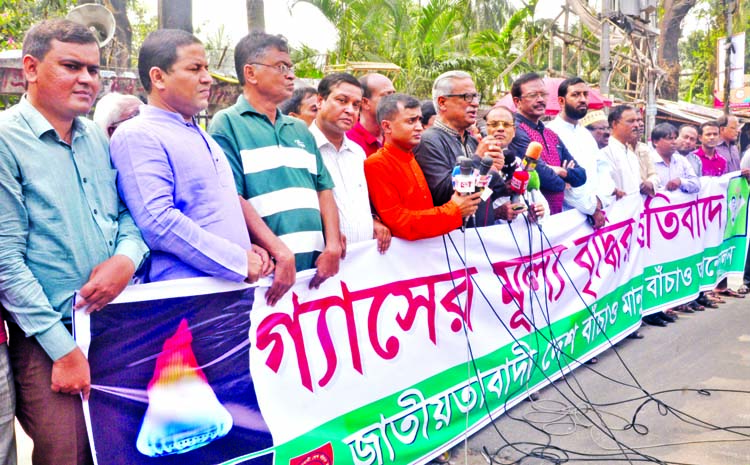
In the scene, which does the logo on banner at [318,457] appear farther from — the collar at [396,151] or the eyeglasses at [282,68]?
the eyeglasses at [282,68]

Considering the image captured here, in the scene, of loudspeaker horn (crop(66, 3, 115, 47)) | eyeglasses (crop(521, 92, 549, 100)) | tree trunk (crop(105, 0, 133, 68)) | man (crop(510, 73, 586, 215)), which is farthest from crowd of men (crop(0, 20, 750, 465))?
tree trunk (crop(105, 0, 133, 68))

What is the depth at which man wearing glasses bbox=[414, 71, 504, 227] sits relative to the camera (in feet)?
13.9

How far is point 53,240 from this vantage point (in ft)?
7.75

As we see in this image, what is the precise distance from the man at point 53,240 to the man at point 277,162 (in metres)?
0.79

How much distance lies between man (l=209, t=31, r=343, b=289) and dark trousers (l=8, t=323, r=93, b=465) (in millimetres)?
1037

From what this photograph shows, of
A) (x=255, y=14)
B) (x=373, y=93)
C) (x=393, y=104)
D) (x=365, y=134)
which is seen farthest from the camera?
(x=255, y=14)

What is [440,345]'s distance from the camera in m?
4.05

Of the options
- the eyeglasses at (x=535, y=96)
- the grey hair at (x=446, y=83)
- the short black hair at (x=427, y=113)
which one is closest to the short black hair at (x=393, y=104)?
the grey hair at (x=446, y=83)

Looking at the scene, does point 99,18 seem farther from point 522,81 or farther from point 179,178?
point 179,178

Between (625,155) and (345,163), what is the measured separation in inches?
146

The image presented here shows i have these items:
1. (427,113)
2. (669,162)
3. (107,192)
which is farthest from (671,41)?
(107,192)

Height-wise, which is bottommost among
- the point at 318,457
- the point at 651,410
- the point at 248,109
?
the point at 651,410

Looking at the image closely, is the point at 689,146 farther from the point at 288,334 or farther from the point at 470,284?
the point at 288,334

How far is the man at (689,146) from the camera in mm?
8391
